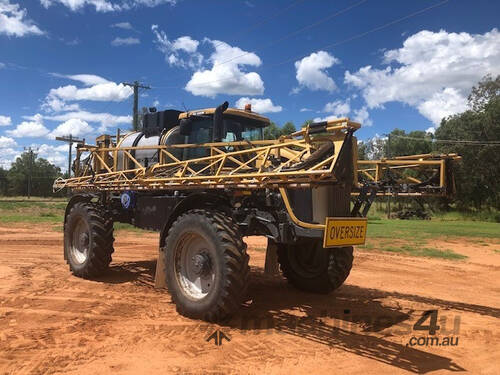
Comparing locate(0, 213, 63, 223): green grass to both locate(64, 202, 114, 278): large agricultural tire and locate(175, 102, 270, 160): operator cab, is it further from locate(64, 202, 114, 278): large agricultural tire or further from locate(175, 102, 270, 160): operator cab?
locate(175, 102, 270, 160): operator cab

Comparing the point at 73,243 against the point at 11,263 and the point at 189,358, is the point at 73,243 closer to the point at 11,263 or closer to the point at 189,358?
the point at 11,263

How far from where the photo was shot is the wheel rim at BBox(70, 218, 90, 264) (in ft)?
27.3

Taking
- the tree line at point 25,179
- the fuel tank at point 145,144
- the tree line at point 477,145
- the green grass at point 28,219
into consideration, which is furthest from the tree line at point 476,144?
the tree line at point 25,179

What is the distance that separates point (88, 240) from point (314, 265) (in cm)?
437

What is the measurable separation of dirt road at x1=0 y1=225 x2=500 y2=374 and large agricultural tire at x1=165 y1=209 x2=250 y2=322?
0.27 m

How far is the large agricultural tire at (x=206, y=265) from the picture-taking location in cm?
517

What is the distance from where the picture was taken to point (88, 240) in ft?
27.2

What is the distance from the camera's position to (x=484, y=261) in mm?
12461

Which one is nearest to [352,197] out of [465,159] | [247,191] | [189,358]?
[247,191]

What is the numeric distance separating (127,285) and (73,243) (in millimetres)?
1990

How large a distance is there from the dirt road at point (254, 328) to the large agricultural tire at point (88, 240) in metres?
0.26

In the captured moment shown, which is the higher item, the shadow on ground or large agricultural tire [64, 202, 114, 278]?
large agricultural tire [64, 202, 114, 278]

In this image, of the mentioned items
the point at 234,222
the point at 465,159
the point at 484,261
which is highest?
the point at 465,159

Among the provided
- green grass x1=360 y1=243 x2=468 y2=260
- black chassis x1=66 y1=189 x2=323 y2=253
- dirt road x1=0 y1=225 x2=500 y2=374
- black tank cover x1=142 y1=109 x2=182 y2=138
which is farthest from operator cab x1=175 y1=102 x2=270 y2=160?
green grass x1=360 y1=243 x2=468 y2=260
